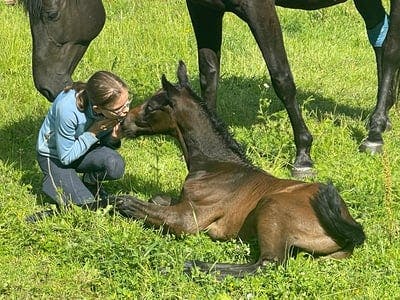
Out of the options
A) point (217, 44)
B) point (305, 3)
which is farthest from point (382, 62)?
point (217, 44)

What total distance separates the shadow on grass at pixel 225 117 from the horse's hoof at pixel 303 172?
0.79m

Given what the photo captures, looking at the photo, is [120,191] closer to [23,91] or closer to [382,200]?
Result: [382,200]

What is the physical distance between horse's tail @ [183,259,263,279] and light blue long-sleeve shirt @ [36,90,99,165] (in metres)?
1.27

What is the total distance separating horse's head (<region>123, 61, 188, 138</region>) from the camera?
5.33 metres

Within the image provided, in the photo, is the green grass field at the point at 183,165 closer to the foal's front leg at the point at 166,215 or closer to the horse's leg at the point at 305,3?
the foal's front leg at the point at 166,215

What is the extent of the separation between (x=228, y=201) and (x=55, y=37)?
5.98 feet

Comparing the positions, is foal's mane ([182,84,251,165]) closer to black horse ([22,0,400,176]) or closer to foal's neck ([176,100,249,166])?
foal's neck ([176,100,249,166])

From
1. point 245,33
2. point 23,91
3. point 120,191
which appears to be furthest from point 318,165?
point 245,33

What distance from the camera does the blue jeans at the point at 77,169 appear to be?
18.3ft

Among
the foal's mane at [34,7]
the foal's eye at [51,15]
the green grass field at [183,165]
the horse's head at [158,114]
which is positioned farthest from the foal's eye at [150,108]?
the foal's mane at [34,7]

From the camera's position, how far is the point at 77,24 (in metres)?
5.89

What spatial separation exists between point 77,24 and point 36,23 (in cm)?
30

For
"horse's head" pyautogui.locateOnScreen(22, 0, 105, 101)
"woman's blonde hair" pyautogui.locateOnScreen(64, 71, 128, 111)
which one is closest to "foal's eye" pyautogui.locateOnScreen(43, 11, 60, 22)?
"horse's head" pyautogui.locateOnScreen(22, 0, 105, 101)

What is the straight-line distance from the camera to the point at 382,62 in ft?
24.3
